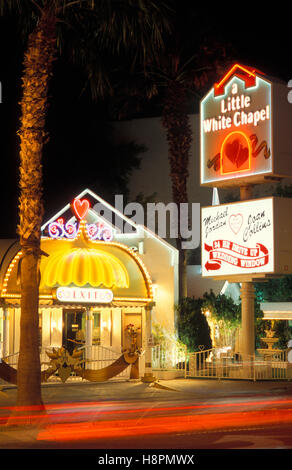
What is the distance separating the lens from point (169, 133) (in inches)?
1219

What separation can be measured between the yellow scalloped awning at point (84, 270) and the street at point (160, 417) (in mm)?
3288

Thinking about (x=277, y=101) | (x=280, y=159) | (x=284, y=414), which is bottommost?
(x=284, y=414)

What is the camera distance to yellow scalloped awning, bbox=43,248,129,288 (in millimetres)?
24938

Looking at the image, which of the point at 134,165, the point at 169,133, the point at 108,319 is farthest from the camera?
the point at 134,165

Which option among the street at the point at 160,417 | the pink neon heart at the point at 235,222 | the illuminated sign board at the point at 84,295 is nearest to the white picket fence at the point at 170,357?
the street at the point at 160,417

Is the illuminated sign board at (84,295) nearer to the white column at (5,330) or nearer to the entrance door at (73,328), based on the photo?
the white column at (5,330)

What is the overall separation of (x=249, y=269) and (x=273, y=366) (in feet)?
11.5

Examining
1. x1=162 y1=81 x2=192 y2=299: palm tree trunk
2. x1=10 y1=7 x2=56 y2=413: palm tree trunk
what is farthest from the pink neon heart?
x1=10 y1=7 x2=56 y2=413: palm tree trunk

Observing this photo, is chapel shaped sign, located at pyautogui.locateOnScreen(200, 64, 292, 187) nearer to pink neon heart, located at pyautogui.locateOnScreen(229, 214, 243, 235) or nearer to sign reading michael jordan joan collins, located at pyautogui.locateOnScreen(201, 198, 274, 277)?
sign reading michael jordan joan collins, located at pyautogui.locateOnScreen(201, 198, 274, 277)

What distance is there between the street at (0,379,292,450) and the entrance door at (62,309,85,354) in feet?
11.5

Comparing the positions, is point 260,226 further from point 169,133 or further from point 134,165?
point 134,165

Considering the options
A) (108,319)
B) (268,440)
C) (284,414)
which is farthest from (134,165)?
(268,440)

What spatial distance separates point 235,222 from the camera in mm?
28312

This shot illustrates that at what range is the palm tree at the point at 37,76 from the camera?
53.5 ft
